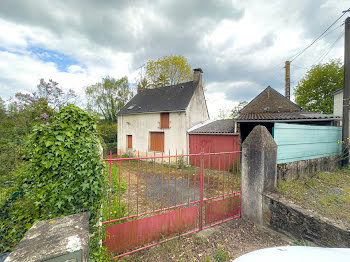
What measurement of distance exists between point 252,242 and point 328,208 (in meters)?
1.87

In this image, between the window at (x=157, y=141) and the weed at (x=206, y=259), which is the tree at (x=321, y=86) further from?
the weed at (x=206, y=259)

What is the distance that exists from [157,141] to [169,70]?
11657mm

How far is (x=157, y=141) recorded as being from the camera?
46.0ft

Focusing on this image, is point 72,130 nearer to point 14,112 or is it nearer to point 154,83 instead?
point 14,112

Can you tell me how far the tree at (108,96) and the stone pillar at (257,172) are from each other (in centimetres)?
2252

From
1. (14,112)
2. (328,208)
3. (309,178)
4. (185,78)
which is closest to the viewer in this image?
(328,208)

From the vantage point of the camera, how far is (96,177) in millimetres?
2281

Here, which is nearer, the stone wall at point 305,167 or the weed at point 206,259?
the weed at point 206,259

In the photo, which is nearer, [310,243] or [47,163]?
[47,163]

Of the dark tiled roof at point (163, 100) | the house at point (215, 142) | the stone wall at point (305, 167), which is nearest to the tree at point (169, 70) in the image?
the dark tiled roof at point (163, 100)

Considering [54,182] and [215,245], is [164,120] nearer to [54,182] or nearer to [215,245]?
[215,245]

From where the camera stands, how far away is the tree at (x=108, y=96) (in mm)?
23516

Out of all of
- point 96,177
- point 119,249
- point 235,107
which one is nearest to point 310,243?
point 119,249

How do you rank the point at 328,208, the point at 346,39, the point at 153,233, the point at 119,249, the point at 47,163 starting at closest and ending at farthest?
the point at 47,163
the point at 119,249
the point at 153,233
the point at 328,208
the point at 346,39
